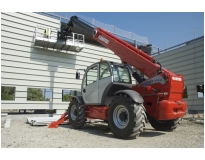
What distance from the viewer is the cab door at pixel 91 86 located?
744 centimetres

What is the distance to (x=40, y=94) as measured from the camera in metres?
13.7

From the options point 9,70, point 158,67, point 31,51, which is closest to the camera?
point 158,67

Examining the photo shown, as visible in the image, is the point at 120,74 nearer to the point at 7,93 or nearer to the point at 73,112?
the point at 73,112

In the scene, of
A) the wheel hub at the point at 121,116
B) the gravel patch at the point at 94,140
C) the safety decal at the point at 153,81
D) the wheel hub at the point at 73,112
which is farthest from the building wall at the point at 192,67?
the wheel hub at the point at 121,116

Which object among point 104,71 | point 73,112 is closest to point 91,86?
point 104,71

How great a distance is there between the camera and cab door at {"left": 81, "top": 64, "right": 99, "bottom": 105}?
24.4ft

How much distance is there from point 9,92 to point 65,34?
5.50 meters

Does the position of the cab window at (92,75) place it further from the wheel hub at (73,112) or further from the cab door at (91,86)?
the wheel hub at (73,112)

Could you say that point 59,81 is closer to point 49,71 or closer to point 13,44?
point 49,71

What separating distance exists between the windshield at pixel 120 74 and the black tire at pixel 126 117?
3.62 feet

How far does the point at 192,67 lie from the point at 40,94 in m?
11.4

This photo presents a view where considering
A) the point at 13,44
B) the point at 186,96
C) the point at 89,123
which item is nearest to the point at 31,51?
the point at 13,44

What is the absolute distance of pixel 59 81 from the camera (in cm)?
1400

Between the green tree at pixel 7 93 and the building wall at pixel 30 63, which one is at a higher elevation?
the building wall at pixel 30 63
